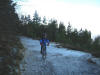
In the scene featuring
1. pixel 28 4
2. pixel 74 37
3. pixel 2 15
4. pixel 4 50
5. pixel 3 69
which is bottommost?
pixel 74 37

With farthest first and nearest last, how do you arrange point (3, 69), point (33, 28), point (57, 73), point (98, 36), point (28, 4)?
1. point (33, 28)
2. point (98, 36)
3. point (28, 4)
4. point (57, 73)
5. point (3, 69)

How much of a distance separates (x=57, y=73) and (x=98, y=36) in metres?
37.2

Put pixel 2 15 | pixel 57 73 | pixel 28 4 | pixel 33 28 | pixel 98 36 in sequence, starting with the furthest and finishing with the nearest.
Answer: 1. pixel 33 28
2. pixel 98 36
3. pixel 28 4
4. pixel 2 15
5. pixel 57 73

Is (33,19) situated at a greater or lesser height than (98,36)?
greater

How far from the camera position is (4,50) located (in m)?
5.93

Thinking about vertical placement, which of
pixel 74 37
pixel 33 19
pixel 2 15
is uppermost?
pixel 33 19

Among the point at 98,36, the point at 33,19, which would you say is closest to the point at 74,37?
the point at 98,36

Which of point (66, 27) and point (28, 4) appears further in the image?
point (66, 27)

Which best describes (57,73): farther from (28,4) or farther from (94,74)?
(28,4)

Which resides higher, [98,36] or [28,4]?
[28,4]

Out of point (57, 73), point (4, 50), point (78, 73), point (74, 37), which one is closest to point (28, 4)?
point (4, 50)

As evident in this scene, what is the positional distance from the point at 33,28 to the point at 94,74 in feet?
219

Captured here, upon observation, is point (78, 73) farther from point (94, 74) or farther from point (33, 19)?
point (33, 19)

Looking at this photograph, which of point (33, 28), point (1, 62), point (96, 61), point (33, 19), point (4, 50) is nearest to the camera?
point (1, 62)
